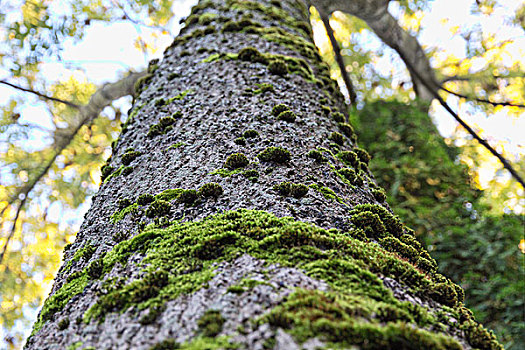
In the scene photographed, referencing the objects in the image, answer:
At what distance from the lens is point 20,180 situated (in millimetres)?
4867

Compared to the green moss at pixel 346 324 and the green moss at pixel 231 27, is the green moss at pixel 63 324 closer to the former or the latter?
the green moss at pixel 346 324

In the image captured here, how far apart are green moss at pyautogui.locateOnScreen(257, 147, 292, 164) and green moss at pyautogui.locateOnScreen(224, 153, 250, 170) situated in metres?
0.08

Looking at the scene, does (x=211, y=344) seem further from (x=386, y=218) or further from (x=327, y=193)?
(x=386, y=218)

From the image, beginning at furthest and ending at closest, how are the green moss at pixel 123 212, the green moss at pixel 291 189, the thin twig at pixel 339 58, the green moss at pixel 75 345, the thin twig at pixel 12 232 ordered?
the thin twig at pixel 339 58
the thin twig at pixel 12 232
the green moss at pixel 123 212
the green moss at pixel 291 189
the green moss at pixel 75 345

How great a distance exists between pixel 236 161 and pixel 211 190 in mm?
226

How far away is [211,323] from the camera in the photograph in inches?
39.7

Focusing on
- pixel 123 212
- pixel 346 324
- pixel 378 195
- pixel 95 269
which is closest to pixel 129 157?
pixel 123 212

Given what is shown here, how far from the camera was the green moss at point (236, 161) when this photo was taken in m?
1.74

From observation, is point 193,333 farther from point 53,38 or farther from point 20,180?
point 20,180

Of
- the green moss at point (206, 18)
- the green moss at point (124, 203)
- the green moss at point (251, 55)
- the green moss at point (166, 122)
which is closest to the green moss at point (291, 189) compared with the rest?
the green moss at point (124, 203)

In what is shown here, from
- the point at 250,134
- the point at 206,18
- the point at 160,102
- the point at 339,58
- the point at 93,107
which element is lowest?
the point at 250,134

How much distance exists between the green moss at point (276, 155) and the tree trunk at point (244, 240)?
10 mm

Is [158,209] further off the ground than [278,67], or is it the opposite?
[278,67]

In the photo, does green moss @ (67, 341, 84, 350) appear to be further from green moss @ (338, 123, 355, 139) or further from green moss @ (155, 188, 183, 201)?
green moss @ (338, 123, 355, 139)
